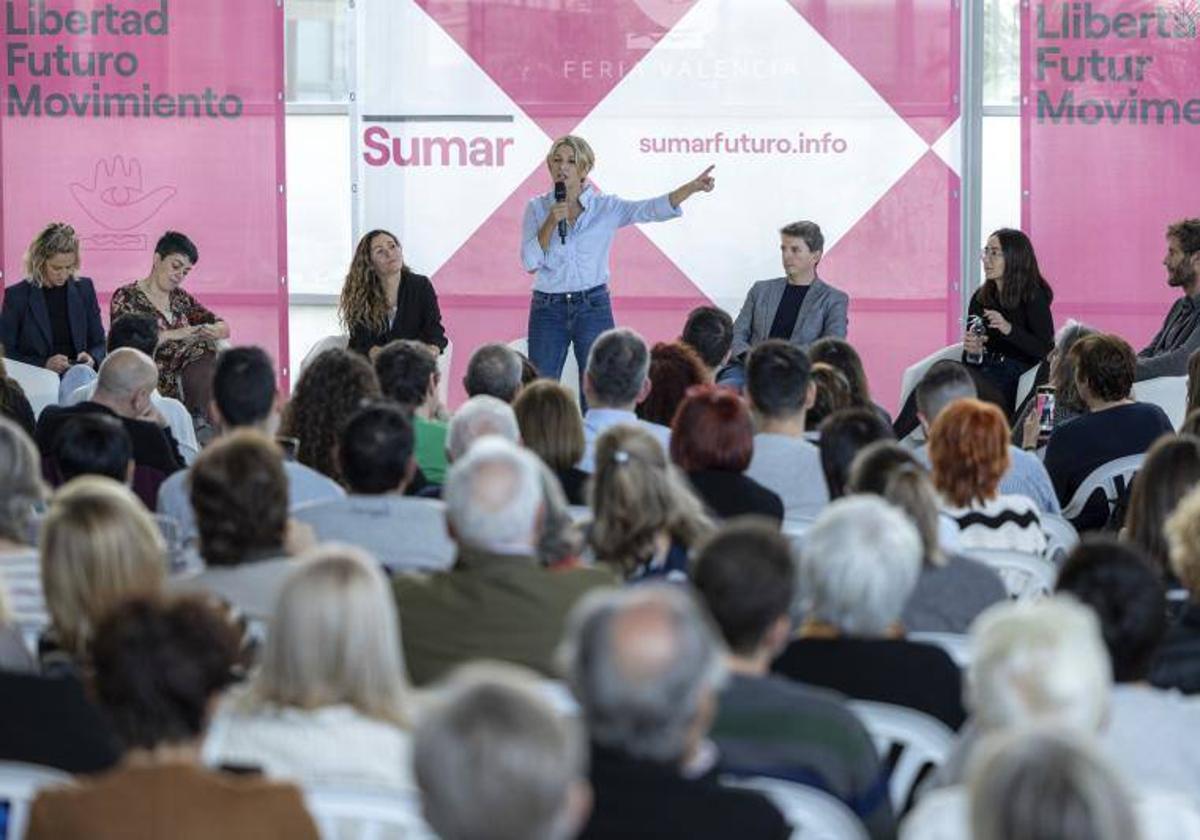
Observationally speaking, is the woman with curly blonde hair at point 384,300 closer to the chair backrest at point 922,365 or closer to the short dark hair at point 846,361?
the chair backrest at point 922,365

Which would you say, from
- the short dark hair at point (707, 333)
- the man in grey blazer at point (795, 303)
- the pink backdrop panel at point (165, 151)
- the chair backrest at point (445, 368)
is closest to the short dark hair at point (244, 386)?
the short dark hair at point (707, 333)

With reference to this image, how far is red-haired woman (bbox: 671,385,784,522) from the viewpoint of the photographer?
506 centimetres

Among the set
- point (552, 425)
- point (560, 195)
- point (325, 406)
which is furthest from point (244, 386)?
point (560, 195)

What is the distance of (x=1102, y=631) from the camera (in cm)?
323

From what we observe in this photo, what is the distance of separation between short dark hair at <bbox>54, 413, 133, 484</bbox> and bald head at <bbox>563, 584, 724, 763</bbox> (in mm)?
2791

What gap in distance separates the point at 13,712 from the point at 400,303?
600 cm

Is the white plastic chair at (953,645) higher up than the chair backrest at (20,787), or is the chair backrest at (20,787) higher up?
the white plastic chair at (953,645)

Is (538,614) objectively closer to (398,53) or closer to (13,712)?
(13,712)

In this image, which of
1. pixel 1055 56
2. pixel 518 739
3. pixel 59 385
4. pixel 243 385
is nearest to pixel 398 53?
pixel 59 385

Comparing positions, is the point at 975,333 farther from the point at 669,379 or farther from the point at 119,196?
the point at 119,196

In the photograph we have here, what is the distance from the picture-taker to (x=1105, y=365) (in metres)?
6.35

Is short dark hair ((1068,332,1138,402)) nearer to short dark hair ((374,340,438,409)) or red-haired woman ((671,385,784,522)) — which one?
red-haired woman ((671,385,784,522))

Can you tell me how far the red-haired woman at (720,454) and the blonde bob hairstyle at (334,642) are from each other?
2164mm

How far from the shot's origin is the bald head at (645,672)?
2.38 metres
